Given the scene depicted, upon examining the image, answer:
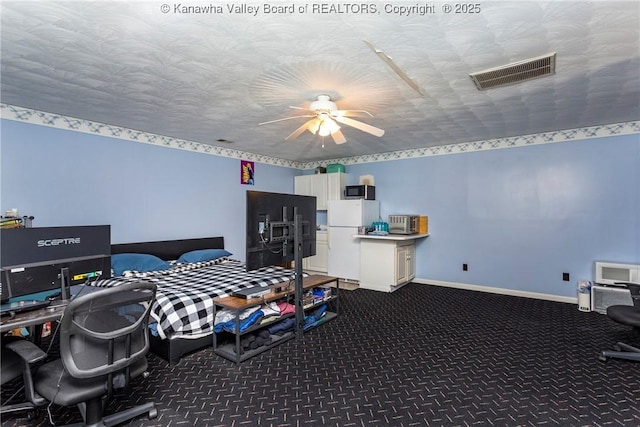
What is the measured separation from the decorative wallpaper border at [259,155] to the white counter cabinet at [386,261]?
1.67m

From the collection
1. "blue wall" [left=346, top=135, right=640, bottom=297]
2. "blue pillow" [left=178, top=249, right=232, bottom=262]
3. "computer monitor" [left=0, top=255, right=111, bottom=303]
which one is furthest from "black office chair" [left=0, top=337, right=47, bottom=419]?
"blue wall" [left=346, top=135, right=640, bottom=297]

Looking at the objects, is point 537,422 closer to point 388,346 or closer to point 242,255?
point 388,346

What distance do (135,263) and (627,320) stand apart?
523 centimetres

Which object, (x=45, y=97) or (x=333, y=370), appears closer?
(x=333, y=370)

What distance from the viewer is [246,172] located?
604 centimetres

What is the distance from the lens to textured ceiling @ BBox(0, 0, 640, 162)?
193 centimetres

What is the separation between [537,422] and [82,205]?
202 inches

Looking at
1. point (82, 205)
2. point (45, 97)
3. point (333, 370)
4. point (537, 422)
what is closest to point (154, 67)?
point (45, 97)

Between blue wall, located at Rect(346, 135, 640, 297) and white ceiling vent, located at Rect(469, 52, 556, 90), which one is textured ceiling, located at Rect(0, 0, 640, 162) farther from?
blue wall, located at Rect(346, 135, 640, 297)

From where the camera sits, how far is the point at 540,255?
15.8 feet

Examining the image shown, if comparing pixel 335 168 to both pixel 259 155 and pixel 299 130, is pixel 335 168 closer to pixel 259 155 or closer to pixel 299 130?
pixel 259 155

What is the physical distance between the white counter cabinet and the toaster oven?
15 cm

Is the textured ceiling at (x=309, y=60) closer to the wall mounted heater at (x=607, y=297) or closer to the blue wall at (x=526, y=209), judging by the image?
the blue wall at (x=526, y=209)

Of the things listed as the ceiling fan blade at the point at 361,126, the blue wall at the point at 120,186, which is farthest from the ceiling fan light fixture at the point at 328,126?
the blue wall at the point at 120,186
